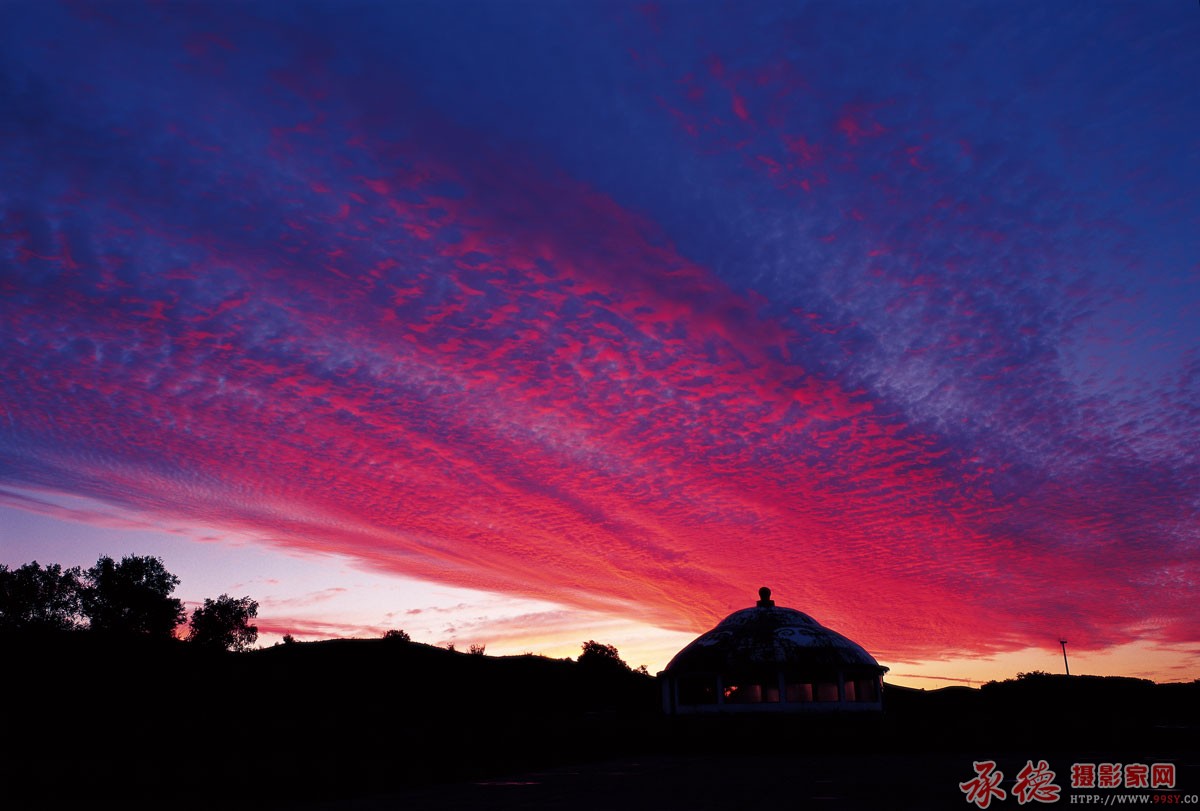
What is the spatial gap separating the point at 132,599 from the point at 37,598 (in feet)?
30.4

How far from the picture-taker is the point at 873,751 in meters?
29.7

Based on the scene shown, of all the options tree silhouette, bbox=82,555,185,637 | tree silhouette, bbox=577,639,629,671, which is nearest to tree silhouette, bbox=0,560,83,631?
tree silhouette, bbox=82,555,185,637

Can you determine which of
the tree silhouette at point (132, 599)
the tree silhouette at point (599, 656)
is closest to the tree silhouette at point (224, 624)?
the tree silhouette at point (132, 599)

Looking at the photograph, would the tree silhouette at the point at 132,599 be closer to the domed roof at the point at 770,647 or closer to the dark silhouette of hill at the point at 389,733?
the dark silhouette of hill at the point at 389,733

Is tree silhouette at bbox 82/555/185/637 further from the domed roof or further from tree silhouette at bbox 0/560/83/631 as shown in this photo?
the domed roof

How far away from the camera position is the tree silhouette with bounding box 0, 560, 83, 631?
84.9 m

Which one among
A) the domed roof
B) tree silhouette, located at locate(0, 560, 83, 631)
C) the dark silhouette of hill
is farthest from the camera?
tree silhouette, located at locate(0, 560, 83, 631)

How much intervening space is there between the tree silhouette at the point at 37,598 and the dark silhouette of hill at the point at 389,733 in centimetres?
719

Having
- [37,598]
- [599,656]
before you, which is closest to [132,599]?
[37,598]

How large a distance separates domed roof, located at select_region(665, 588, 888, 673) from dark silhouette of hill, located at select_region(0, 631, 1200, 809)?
11.9ft

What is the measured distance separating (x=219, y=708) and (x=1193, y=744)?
66501 millimetres

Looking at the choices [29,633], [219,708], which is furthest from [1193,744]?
[29,633]

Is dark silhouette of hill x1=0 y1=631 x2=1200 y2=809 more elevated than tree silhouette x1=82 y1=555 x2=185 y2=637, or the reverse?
tree silhouette x1=82 y1=555 x2=185 y2=637

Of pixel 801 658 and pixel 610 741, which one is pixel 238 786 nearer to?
pixel 610 741
